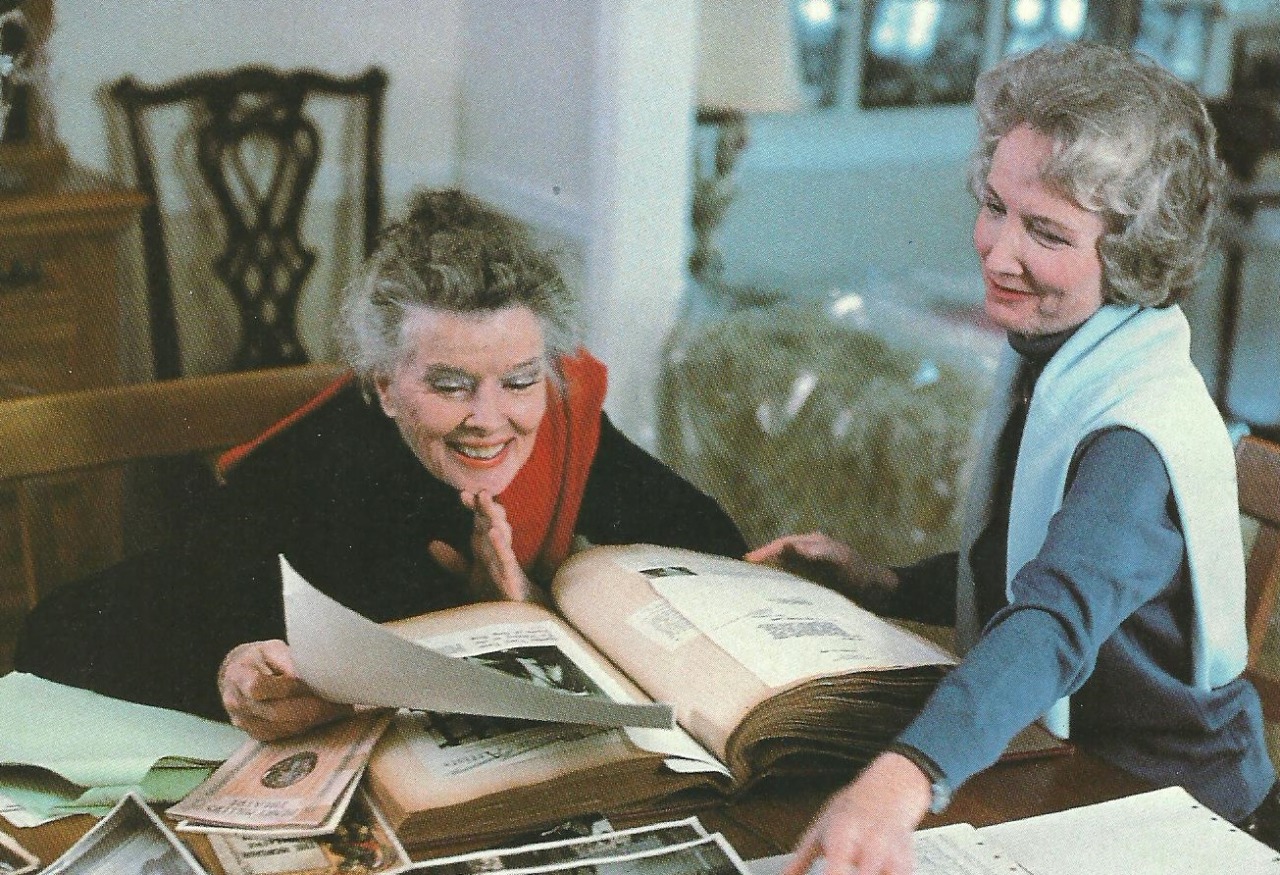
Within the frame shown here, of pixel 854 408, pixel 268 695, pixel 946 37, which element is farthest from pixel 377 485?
pixel 946 37

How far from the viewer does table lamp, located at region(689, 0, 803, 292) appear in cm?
140

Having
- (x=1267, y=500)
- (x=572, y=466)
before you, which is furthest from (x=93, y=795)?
(x=1267, y=500)

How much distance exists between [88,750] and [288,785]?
165mm

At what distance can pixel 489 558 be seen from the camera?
117 cm

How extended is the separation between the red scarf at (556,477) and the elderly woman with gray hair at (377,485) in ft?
0.04

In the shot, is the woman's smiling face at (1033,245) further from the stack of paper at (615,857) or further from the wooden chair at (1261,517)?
the stack of paper at (615,857)

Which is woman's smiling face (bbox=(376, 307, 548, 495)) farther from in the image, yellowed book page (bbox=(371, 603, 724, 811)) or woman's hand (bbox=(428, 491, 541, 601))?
yellowed book page (bbox=(371, 603, 724, 811))

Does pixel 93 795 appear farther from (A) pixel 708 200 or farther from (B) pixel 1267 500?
(B) pixel 1267 500

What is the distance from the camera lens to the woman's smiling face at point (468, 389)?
109 centimetres

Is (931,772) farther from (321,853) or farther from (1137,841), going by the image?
(321,853)

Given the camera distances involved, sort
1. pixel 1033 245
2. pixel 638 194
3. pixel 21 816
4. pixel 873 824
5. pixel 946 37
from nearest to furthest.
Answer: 1. pixel 873 824
2. pixel 21 816
3. pixel 1033 245
4. pixel 638 194
5. pixel 946 37

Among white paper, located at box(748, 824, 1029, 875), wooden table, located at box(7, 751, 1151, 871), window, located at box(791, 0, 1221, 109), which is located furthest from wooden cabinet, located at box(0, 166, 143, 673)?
window, located at box(791, 0, 1221, 109)

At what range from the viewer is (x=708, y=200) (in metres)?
1.43

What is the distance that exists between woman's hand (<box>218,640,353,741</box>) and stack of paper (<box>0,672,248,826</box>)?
20mm
